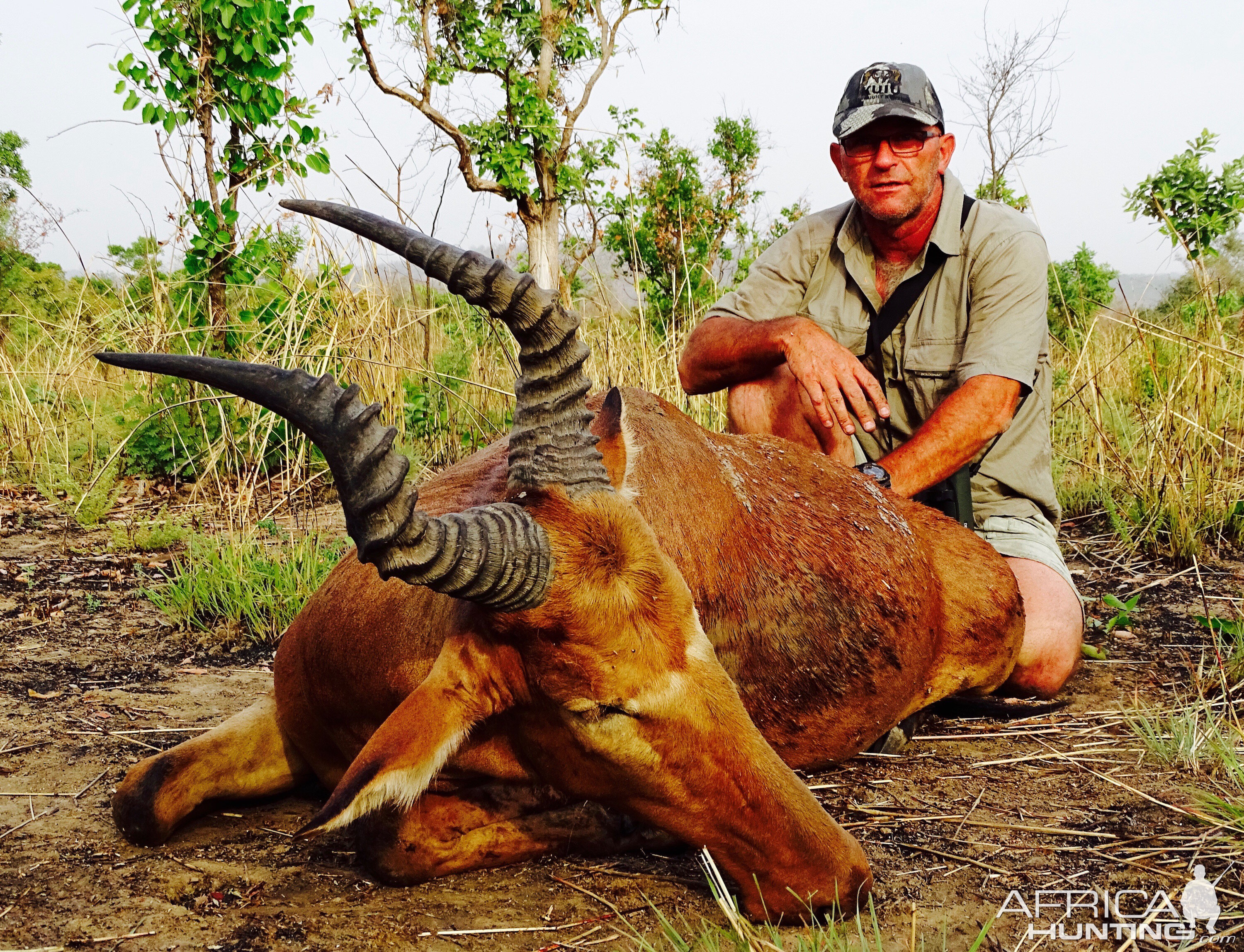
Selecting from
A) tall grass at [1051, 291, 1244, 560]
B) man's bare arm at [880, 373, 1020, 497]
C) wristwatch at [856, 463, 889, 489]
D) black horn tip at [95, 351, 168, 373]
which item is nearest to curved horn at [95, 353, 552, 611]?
black horn tip at [95, 351, 168, 373]

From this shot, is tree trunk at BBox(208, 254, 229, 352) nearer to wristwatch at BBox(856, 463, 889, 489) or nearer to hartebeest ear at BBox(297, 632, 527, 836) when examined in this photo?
wristwatch at BBox(856, 463, 889, 489)

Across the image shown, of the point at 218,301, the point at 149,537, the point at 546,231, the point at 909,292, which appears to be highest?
the point at 546,231

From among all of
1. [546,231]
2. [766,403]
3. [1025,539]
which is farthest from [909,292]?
[546,231]

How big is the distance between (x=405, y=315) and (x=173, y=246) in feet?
5.25

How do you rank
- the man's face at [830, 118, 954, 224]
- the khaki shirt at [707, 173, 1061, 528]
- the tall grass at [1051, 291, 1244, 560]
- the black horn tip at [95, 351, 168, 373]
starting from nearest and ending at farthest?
1. the black horn tip at [95, 351, 168, 373]
2. the khaki shirt at [707, 173, 1061, 528]
3. the man's face at [830, 118, 954, 224]
4. the tall grass at [1051, 291, 1244, 560]

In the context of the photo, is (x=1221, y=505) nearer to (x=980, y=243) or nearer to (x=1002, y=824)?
(x=980, y=243)

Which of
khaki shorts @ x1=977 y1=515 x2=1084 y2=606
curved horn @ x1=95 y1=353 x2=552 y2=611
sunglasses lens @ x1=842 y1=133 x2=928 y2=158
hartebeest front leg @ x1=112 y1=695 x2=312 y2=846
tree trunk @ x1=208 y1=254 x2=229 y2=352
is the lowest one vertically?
hartebeest front leg @ x1=112 y1=695 x2=312 y2=846

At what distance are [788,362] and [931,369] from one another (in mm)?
826

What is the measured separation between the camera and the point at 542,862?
Result: 2.71 meters

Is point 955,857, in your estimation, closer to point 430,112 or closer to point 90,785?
point 90,785

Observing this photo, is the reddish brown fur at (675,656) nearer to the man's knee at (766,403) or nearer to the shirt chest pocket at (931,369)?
the man's knee at (766,403)

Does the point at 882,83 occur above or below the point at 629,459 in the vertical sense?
above

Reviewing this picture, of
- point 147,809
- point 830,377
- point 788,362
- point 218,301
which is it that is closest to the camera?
point 147,809

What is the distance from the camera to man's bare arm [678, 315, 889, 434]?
12.7ft
